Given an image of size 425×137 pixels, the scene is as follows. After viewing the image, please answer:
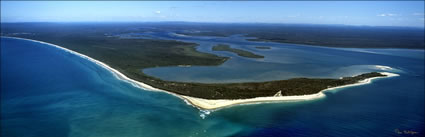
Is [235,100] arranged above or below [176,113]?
above

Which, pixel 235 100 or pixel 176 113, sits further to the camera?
pixel 235 100

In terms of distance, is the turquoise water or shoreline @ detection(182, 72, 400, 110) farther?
shoreline @ detection(182, 72, 400, 110)

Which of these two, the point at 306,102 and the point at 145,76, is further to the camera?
the point at 145,76

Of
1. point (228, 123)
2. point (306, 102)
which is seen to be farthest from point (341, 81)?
point (228, 123)

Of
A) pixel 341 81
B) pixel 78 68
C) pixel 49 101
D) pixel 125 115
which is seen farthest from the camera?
pixel 78 68

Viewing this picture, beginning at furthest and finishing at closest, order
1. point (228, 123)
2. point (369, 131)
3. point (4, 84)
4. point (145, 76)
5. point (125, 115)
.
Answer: point (145, 76)
point (4, 84)
point (125, 115)
point (228, 123)
point (369, 131)

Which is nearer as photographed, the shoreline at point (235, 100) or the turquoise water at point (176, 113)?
the turquoise water at point (176, 113)

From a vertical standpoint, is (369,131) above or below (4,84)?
below

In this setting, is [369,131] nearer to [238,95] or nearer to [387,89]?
[238,95]
